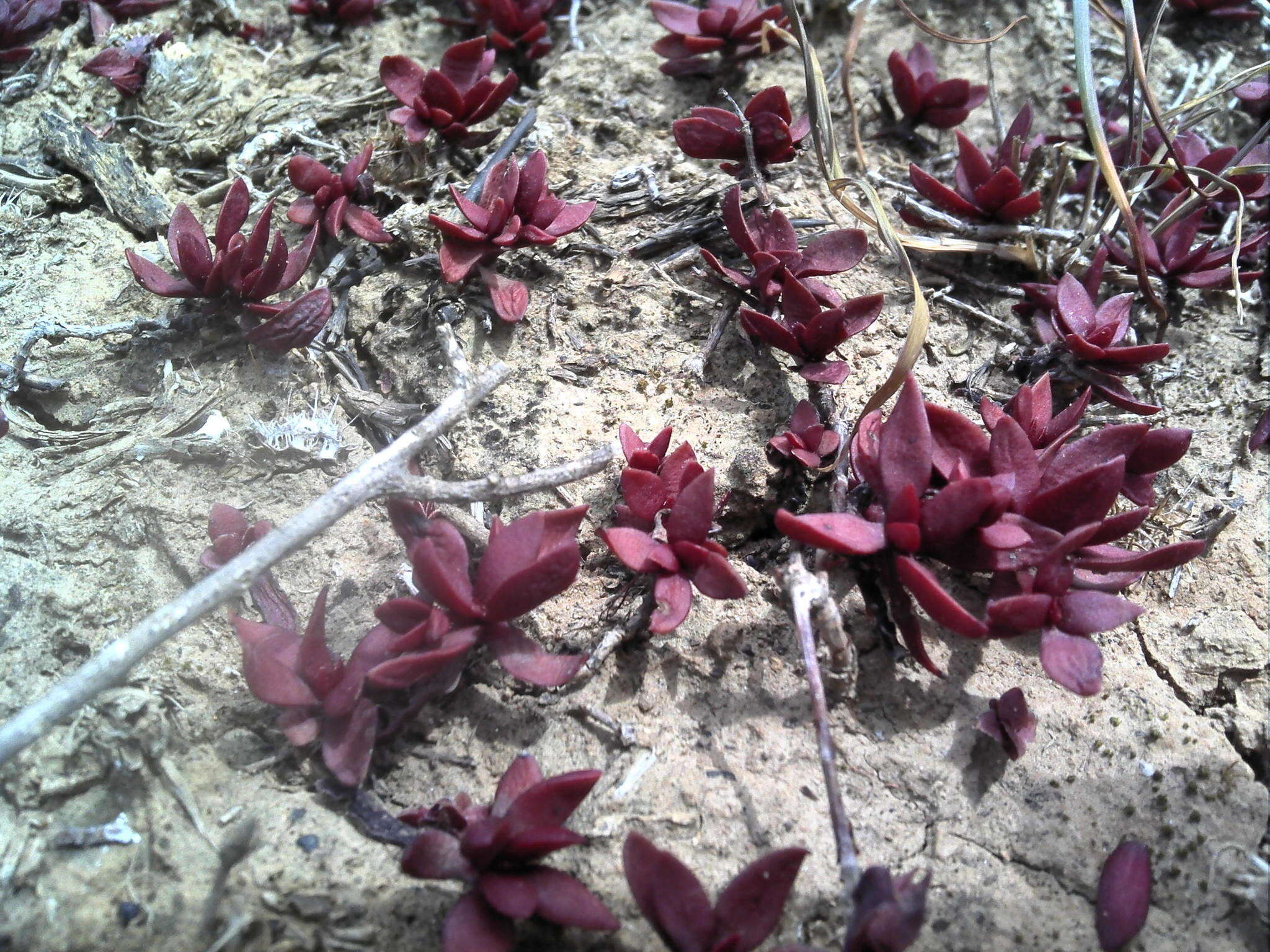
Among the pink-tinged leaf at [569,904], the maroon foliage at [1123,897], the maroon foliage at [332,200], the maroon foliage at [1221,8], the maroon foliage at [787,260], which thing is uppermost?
the maroon foliage at [1221,8]

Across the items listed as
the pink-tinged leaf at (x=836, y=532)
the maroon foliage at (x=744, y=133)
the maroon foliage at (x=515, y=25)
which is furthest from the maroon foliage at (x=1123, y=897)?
the maroon foliage at (x=515, y=25)

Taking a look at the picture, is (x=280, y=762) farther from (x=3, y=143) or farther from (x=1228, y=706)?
(x=3, y=143)

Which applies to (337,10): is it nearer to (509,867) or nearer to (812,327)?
(812,327)

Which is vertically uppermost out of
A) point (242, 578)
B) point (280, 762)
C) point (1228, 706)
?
point (242, 578)

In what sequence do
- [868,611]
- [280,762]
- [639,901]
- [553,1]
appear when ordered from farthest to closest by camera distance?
[553,1], [868,611], [280,762], [639,901]

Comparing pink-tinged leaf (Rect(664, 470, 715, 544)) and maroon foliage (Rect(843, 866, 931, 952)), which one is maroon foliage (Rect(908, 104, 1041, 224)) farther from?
maroon foliage (Rect(843, 866, 931, 952))

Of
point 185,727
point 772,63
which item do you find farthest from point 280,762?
point 772,63

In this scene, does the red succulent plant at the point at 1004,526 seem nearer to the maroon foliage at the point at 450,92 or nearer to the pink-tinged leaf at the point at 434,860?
the pink-tinged leaf at the point at 434,860
